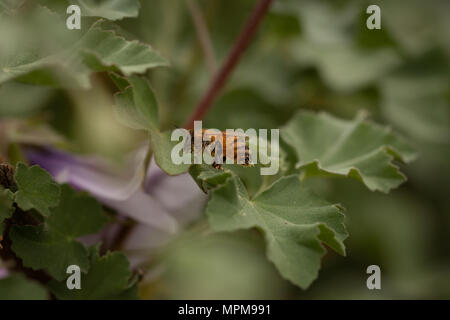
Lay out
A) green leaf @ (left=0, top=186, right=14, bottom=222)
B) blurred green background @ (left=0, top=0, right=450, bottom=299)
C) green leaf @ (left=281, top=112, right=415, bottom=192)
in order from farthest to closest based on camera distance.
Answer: blurred green background @ (left=0, top=0, right=450, bottom=299), green leaf @ (left=281, top=112, right=415, bottom=192), green leaf @ (left=0, top=186, right=14, bottom=222)

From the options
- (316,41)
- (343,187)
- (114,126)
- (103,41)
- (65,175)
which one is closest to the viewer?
(103,41)

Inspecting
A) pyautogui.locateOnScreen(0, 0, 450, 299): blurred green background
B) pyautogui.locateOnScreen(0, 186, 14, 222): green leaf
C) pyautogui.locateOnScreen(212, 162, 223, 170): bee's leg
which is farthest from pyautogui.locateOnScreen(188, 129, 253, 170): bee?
pyautogui.locateOnScreen(0, 0, 450, 299): blurred green background

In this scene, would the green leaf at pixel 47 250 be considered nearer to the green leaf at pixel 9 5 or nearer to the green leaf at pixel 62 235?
the green leaf at pixel 62 235

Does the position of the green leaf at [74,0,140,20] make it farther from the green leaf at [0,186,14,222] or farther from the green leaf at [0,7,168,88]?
the green leaf at [0,186,14,222]

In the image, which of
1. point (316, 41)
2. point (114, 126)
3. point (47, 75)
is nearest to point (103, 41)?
point (47, 75)

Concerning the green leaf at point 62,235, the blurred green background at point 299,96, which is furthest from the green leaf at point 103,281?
the blurred green background at point 299,96

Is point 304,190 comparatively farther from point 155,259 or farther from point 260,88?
point 260,88
